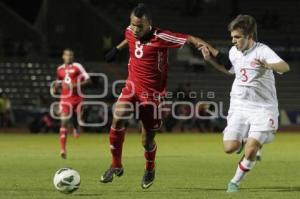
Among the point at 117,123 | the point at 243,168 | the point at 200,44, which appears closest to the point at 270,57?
the point at 200,44

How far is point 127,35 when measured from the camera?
11.4m

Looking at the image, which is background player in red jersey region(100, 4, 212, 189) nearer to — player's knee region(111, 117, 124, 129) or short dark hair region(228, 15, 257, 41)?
player's knee region(111, 117, 124, 129)

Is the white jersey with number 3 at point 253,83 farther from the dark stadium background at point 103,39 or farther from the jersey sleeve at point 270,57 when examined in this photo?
the dark stadium background at point 103,39

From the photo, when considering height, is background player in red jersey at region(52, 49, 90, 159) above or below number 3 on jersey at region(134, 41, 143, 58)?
below

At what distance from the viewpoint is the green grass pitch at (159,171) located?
10.2 metres

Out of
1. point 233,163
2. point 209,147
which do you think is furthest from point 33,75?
point 233,163

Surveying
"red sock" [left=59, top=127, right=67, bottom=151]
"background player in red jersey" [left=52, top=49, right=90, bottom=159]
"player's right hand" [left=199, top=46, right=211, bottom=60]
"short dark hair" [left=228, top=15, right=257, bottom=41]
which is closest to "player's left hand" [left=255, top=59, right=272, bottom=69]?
"short dark hair" [left=228, top=15, right=257, bottom=41]

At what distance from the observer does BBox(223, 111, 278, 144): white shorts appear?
33.3 feet

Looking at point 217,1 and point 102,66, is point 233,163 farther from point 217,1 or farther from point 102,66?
point 217,1

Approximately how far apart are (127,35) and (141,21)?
1.86 feet

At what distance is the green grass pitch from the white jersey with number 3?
3.50ft

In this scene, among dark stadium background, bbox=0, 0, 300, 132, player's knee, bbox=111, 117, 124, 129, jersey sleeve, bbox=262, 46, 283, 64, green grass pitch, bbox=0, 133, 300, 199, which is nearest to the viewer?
jersey sleeve, bbox=262, 46, 283, 64

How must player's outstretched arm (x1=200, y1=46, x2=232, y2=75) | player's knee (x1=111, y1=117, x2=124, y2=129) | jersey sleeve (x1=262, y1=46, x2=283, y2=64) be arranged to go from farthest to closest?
1. player's knee (x1=111, y1=117, x2=124, y2=129)
2. player's outstretched arm (x1=200, y1=46, x2=232, y2=75)
3. jersey sleeve (x1=262, y1=46, x2=283, y2=64)

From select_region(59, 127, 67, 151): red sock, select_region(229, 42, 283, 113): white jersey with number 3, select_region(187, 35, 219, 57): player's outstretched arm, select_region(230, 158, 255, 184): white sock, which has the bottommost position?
select_region(59, 127, 67, 151): red sock
